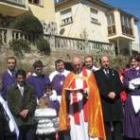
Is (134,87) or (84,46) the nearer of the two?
(134,87)

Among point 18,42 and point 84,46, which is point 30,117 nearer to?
point 18,42

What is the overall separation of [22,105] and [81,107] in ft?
3.88

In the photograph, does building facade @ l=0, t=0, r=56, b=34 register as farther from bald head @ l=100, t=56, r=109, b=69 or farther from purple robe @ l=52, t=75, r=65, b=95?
bald head @ l=100, t=56, r=109, b=69

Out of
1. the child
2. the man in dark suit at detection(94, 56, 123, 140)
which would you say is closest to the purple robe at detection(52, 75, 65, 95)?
the child

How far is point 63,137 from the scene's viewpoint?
396 inches

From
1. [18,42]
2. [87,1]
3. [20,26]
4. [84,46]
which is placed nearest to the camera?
[18,42]

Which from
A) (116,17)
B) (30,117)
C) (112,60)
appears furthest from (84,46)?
(30,117)

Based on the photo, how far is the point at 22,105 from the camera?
844 cm

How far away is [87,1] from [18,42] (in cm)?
1885

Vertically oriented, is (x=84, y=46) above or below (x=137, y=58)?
above

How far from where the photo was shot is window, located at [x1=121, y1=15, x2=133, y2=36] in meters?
43.3

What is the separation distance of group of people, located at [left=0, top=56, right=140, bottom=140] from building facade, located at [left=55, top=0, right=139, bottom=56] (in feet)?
80.8

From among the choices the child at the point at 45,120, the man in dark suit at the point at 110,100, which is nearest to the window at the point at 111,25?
the child at the point at 45,120

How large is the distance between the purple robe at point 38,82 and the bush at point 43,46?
11373 millimetres
